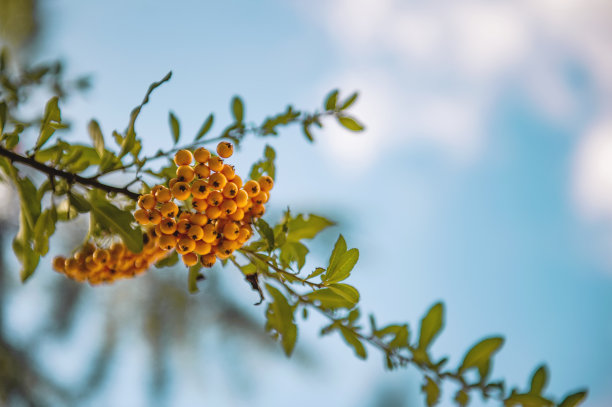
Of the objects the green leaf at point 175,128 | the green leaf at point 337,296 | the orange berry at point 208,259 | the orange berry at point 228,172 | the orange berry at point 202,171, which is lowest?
the orange berry at point 208,259

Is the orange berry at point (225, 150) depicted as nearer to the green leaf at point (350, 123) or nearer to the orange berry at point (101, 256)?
the orange berry at point (101, 256)

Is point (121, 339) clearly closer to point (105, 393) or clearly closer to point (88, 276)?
point (105, 393)

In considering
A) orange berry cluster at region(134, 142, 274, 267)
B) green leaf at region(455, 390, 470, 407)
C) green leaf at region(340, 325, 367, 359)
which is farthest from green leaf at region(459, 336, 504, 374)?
orange berry cluster at region(134, 142, 274, 267)

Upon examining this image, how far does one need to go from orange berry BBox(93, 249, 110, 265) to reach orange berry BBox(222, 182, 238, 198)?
0.27m

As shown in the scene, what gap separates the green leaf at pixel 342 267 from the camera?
643mm

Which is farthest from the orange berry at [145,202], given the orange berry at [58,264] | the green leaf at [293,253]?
the orange berry at [58,264]

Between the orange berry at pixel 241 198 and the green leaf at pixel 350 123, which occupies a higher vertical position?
the green leaf at pixel 350 123

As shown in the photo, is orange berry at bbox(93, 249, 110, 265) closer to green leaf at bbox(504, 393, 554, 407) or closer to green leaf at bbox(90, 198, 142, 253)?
green leaf at bbox(90, 198, 142, 253)

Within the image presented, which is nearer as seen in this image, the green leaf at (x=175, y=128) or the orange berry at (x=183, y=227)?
the orange berry at (x=183, y=227)

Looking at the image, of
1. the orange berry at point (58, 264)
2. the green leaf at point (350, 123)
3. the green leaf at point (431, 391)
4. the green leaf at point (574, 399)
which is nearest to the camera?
the green leaf at point (574, 399)

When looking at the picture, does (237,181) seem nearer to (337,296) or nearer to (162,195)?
(162,195)

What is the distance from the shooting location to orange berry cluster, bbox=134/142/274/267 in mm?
603

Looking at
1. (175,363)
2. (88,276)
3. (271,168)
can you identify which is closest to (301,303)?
(271,168)

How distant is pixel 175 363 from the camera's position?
2617mm
